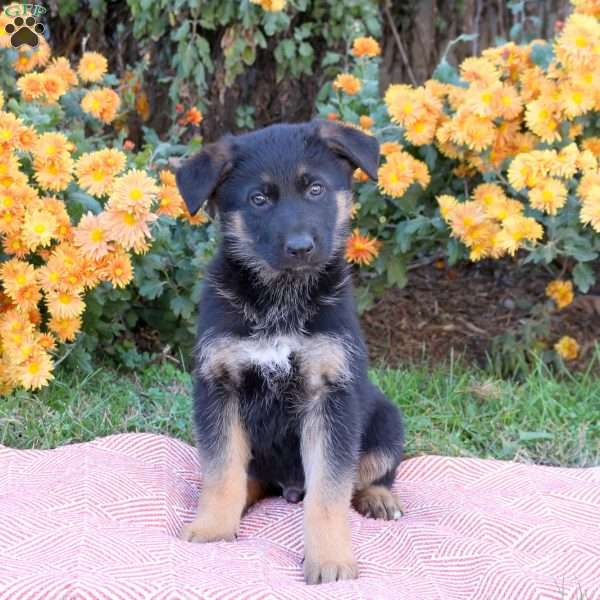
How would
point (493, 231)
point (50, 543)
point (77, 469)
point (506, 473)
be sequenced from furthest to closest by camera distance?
point (493, 231)
point (506, 473)
point (77, 469)
point (50, 543)

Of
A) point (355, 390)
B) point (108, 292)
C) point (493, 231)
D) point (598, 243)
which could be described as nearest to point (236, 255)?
point (355, 390)

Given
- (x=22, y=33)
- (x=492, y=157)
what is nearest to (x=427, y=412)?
(x=492, y=157)

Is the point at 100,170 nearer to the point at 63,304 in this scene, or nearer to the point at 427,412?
the point at 63,304

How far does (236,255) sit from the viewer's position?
132 inches

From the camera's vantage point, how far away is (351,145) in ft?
11.0

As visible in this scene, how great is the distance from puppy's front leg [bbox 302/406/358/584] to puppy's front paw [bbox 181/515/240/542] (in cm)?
30

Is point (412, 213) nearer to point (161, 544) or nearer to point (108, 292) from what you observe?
point (108, 292)

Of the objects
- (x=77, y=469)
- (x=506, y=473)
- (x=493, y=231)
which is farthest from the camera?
(x=493, y=231)

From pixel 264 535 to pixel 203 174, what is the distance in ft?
4.16

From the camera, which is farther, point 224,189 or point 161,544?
point 224,189

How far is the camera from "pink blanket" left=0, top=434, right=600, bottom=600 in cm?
264

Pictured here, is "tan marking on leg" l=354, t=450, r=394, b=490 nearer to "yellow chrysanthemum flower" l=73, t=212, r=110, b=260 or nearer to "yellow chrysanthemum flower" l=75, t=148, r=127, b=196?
"yellow chrysanthemum flower" l=73, t=212, r=110, b=260

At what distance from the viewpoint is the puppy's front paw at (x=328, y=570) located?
2840 mm

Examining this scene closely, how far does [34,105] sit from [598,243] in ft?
9.59
